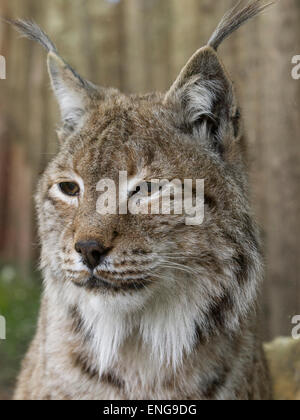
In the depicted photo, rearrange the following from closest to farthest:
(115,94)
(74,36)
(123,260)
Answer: (123,260) < (115,94) < (74,36)

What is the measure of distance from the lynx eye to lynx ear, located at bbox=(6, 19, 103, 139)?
→ 407 mm

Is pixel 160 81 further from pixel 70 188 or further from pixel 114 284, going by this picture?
pixel 114 284

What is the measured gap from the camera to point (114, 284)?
3.05 metres

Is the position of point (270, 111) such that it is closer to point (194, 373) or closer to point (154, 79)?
point (154, 79)

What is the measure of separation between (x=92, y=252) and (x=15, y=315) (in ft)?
14.8

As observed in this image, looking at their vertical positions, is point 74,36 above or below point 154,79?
above

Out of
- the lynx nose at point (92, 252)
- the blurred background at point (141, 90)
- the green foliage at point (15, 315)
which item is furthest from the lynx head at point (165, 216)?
the green foliage at point (15, 315)

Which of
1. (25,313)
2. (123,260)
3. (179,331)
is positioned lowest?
(25,313)

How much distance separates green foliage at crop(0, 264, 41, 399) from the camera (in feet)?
20.0

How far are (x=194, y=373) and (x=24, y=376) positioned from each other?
54.4 inches

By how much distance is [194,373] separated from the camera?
3449 millimetres

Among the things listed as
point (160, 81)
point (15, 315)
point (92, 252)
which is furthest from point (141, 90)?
point (92, 252)
